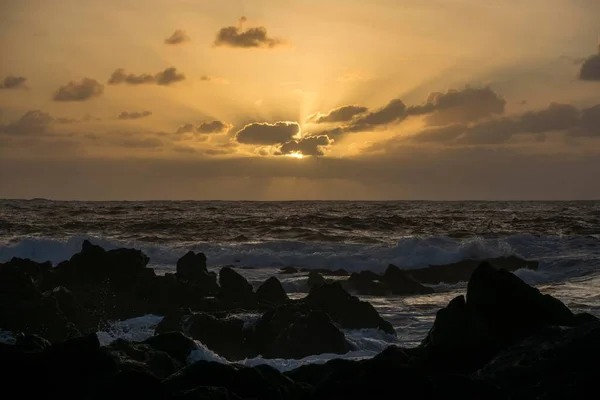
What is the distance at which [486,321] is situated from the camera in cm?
944

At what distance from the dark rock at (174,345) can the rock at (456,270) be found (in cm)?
1882

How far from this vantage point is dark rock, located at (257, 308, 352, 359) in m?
12.9

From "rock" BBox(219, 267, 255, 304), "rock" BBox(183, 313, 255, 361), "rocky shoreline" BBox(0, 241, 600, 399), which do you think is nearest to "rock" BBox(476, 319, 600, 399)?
"rocky shoreline" BBox(0, 241, 600, 399)

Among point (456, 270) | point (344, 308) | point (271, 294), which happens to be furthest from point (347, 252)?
point (344, 308)

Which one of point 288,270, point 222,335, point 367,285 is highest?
point 222,335

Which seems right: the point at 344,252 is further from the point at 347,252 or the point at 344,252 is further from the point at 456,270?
the point at 456,270

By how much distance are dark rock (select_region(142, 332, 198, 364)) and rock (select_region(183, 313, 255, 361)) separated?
335cm

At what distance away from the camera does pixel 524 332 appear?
9.23 m

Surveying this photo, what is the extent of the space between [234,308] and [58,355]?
9474mm

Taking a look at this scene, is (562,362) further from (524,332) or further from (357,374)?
(357,374)

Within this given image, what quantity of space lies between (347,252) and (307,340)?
1007 inches

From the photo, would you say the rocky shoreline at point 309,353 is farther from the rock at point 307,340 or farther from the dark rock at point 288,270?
the dark rock at point 288,270

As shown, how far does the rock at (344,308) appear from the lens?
630 inches

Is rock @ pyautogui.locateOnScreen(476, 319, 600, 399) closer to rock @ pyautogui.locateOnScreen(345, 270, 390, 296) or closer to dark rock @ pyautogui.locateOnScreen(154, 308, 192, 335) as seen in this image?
dark rock @ pyautogui.locateOnScreen(154, 308, 192, 335)
